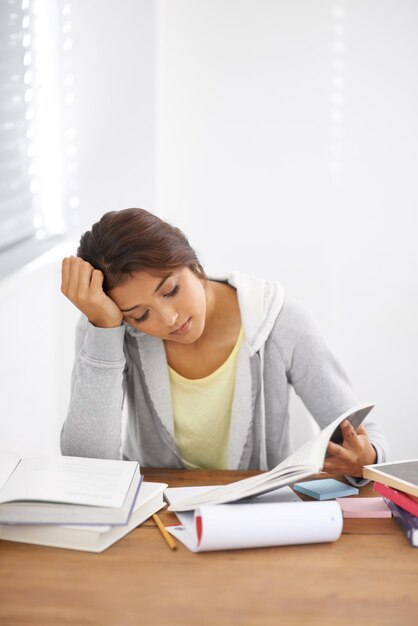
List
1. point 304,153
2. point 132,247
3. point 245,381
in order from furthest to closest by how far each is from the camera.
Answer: point 304,153, point 245,381, point 132,247

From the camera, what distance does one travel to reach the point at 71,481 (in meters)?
1.09

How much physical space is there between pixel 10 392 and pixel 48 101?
30.0 inches

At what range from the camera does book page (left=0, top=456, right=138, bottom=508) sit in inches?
Answer: 40.3

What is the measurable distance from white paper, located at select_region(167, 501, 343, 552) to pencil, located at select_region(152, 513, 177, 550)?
16 millimetres

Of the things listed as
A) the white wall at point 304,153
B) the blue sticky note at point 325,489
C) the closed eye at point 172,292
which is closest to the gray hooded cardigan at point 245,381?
the closed eye at point 172,292

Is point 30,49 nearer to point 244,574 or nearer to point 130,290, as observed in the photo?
point 130,290

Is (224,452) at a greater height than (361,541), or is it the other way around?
(361,541)

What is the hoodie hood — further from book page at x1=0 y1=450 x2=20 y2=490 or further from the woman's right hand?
book page at x1=0 y1=450 x2=20 y2=490

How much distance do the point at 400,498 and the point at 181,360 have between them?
0.63 metres

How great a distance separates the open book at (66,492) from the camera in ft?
3.30

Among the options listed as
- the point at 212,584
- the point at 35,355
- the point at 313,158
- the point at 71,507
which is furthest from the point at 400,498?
the point at 313,158

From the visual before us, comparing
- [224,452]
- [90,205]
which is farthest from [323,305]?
[224,452]

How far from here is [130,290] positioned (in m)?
1.38

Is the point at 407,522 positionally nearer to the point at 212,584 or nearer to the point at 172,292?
the point at 212,584
